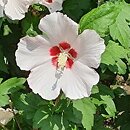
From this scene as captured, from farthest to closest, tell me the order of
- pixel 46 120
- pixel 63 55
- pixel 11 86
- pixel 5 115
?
pixel 5 115 < pixel 11 86 < pixel 46 120 < pixel 63 55

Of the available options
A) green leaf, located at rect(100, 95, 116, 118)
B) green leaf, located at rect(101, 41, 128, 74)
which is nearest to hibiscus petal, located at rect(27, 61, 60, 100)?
green leaf, located at rect(101, 41, 128, 74)

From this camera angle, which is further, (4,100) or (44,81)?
(4,100)

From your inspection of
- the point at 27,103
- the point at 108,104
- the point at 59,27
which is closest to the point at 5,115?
the point at 27,103

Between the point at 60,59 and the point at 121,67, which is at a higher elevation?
the point at 60,59

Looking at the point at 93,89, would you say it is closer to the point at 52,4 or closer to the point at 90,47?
the point at 90,47

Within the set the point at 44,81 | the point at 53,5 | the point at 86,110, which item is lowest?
the point at 86,110

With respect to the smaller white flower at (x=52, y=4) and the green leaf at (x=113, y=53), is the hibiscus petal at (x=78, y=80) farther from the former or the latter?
the smaller white flower at (x=52, y=4)

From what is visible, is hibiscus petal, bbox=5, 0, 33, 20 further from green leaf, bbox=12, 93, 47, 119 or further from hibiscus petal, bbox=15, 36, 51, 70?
green leaf, bbox=12, 93, 47, 119

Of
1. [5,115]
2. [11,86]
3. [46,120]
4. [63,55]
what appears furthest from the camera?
[5,115]
